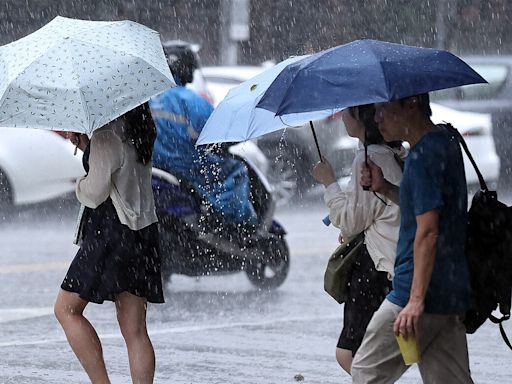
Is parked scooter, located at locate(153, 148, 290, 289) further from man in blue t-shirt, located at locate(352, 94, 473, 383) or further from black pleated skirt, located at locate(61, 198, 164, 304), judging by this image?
man in blue t-shirt, located at locate(352, 94, 473, 383)

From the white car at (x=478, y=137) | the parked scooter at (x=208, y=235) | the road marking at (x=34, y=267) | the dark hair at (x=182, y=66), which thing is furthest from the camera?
the white car at (x=478, y=137)

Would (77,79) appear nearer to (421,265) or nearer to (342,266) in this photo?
(342,266)

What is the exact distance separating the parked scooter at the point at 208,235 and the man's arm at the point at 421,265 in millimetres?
5184

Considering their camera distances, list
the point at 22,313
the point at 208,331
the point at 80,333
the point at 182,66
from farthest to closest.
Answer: the point at 182,66
the point at 22,313
the point at 208,331
the point at 80,333

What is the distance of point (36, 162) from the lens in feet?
45.8

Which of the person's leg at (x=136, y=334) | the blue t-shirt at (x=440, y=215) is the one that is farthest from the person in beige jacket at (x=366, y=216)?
the person's leg at (x=136, y=334)

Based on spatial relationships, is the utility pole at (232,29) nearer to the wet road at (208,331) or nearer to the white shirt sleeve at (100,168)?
the wet road at (208,331)

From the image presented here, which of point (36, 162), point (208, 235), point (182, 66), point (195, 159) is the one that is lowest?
point (36, 162)

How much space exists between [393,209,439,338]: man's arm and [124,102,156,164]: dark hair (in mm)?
1763

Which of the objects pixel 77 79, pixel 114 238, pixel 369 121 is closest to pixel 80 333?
pixel 114 238

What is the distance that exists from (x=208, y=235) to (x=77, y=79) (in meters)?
4.32

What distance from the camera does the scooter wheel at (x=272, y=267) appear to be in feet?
34.2

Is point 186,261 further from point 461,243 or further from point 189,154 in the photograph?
point 461,243

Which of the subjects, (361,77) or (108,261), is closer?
(361,77)
